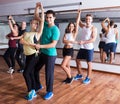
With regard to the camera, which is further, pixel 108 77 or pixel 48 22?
pixel 108 77

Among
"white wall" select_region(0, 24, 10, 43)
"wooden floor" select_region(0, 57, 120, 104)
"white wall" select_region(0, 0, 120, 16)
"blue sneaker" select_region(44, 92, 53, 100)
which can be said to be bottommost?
"wooden floor" select_region(0, 57, 120, 104)

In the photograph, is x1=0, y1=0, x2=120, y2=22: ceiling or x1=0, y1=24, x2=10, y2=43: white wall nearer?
x1=0, y1=0, x2=120, y2=22: ceiling

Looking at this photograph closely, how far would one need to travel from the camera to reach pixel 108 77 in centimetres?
421

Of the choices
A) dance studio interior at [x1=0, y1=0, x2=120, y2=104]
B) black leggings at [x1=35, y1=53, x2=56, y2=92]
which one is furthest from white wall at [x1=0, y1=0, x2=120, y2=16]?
black leggings at [x1=35, y1=53, x2=56, y2=92]

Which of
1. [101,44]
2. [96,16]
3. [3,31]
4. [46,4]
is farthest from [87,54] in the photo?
[3,31]

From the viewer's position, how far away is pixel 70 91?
3.18 meters

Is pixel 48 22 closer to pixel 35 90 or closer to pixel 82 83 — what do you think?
pixel 35 90

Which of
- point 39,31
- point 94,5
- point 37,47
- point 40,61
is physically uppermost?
point 94,5

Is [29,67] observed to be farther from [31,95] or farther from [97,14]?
[97,14]

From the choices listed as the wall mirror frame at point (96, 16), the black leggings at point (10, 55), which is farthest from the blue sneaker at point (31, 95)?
the wall mirror frame at point (96, 16)

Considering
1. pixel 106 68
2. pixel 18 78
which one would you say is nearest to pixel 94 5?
pixel 106 68

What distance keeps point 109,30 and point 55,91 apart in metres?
2.20

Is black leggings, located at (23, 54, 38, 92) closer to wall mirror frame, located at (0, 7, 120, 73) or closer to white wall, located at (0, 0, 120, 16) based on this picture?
wall mirror frame, located at (0, 7, 120, 73)

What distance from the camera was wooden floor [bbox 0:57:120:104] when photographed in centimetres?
276
